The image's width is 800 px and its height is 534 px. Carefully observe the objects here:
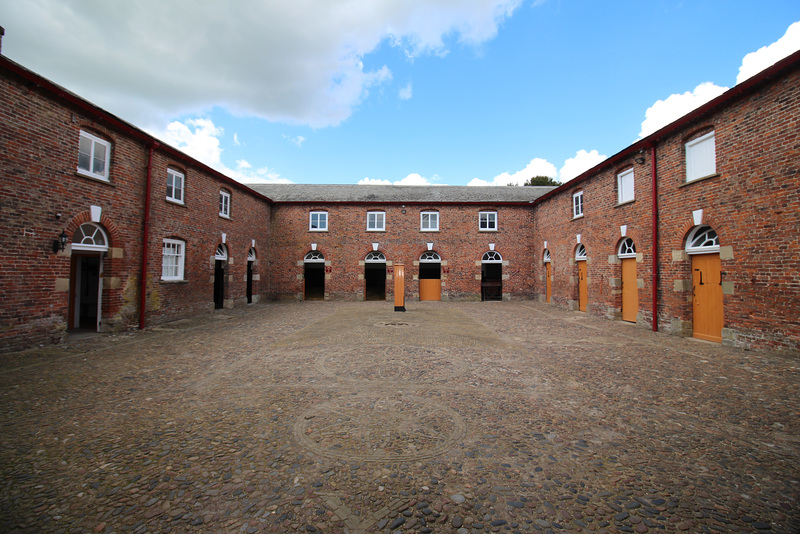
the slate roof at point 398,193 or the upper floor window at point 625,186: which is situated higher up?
the slate roof at point 398,193

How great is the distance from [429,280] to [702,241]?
12860mm

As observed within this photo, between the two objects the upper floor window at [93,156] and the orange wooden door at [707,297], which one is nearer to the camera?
the orange wooden door at [707,297]

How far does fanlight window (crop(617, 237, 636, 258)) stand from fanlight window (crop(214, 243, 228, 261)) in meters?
16.2

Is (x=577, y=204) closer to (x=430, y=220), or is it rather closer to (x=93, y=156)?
(x=430, y=220)

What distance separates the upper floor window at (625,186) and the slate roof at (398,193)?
25.3ft

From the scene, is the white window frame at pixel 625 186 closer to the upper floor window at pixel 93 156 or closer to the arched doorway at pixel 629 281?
the arched doorway at pixel 629 281

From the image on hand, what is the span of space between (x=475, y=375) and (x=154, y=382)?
5240 millimetres

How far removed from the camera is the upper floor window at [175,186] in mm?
11477

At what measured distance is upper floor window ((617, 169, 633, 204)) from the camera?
1138 cm

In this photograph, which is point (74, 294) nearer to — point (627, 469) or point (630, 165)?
point (627, 469)

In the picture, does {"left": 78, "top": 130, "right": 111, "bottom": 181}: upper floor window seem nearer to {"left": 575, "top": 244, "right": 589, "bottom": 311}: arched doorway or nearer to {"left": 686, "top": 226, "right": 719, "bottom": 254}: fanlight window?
{"left": 686, "top": 226, "right": 719, "bottom": 254}: fanlight window

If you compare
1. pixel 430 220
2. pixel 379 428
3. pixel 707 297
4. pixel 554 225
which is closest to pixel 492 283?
pixel 554 225

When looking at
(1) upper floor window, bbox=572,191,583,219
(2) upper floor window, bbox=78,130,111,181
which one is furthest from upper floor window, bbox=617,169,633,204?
(2) upper floor window, bbox=78,130,111,181

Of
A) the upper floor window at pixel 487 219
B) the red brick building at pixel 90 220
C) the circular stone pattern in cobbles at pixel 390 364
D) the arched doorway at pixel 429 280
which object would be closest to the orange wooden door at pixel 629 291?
the circular stone pattern in cobbles at pixel 390 364
